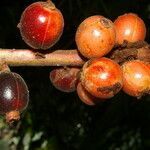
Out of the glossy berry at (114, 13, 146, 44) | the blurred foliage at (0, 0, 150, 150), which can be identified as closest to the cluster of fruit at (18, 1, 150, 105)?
the glossy berry at (114, 13, 146, 44)

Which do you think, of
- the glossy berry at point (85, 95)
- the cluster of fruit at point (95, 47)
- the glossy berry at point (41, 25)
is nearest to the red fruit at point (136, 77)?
the cluster of fruit at point (95, 47)

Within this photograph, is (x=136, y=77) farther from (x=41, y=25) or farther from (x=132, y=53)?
(x=41, y=25)

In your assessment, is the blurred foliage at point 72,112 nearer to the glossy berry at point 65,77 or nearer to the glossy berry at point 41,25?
the glossy berry at point 65,77

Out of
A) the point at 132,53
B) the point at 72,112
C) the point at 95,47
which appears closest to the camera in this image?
the point at 95,47

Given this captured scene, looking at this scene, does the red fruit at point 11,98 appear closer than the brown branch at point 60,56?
Yes

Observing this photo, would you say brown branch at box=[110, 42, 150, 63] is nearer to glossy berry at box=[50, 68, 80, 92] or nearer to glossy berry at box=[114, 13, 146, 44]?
glossy berry at box=[114, 13, 146, 44]

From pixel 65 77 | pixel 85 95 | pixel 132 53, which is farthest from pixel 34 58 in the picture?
pixel 132 53
